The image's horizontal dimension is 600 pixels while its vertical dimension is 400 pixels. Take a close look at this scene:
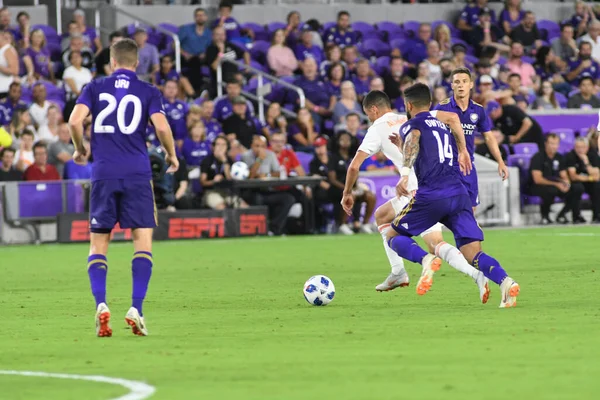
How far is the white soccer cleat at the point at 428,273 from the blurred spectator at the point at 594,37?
20.8m

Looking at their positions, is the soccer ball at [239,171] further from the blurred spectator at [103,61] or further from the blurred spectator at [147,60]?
the blurred spectator at [103,61]

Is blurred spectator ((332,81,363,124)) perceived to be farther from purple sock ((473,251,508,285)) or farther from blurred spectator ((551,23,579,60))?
purple sock ((473,251,508,285))

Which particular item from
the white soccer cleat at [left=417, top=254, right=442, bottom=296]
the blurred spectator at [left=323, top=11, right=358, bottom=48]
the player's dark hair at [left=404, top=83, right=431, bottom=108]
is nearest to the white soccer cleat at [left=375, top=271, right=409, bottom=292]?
the white soccer cleat at [left=417, top=254, right=442, bottom=296]

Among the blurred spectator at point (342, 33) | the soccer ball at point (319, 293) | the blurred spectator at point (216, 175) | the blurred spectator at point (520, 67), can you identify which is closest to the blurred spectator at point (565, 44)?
the blurred spectator at point (520, 67)

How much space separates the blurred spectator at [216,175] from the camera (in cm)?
2342

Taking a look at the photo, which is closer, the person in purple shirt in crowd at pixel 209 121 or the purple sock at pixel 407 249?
the purple sock at pixel 407 249

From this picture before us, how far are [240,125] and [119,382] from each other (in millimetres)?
18226

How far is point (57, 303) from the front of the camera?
12320mm

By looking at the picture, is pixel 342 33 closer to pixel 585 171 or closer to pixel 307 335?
pixel 585 171

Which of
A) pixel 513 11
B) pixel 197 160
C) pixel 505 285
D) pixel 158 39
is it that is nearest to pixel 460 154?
pixel 505 285

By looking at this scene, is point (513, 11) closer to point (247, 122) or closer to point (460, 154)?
point (247, 122)

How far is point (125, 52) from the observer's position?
950 cm

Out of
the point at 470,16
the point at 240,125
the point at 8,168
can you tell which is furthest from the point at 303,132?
the point at 470,16

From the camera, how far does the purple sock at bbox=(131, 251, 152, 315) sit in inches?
366
